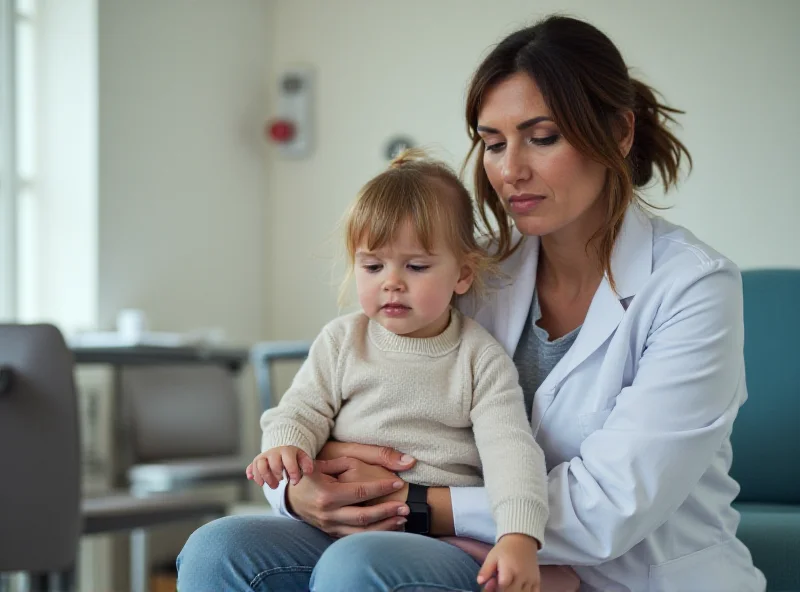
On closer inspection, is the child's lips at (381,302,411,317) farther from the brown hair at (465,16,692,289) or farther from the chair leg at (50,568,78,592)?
the chair leg at (50,568,78,592)

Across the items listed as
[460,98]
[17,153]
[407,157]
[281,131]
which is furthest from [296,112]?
[407,157]

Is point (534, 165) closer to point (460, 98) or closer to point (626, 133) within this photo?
point (626, 133)

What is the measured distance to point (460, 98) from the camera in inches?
152

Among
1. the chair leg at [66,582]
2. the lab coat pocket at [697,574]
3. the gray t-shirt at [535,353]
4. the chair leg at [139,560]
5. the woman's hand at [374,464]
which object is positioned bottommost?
the chair leg at [139,560]

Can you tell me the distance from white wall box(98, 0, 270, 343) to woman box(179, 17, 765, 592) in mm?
2648

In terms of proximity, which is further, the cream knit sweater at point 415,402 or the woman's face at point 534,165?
the woman's face at point 534,165

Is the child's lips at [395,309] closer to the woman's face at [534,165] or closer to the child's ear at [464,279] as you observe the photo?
the child's ear at [464,279]

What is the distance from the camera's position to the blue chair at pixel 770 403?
1856 mm

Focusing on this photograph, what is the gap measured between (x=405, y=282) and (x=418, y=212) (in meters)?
0.10

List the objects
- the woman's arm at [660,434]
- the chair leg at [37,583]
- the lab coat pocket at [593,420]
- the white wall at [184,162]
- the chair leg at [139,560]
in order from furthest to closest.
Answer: the white wall at [184,162], the chair leg at [139,560], the chair leg at [37,583], the lab coat pocket at [593,420], the woman's arm at [660,434]

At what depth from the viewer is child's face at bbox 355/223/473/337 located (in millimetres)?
1426

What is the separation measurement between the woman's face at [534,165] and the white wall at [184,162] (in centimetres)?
267

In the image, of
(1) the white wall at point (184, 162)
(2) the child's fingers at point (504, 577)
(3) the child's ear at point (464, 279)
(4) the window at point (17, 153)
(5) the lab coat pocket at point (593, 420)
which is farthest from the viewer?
(1) the white wall at point (184, 162)

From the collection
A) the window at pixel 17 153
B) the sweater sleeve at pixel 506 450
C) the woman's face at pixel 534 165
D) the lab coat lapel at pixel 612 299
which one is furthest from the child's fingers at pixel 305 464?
the window at pixel 17 153
